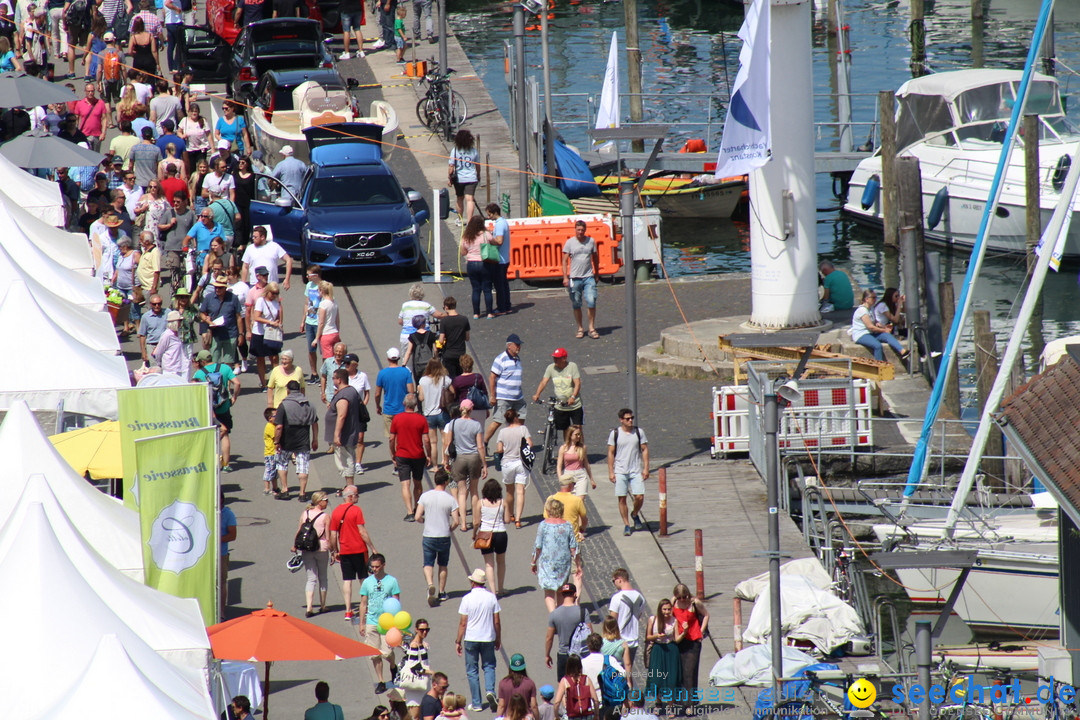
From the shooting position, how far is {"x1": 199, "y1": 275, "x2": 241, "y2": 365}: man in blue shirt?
850 inches

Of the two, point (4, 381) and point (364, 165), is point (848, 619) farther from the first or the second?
point (364, 165)

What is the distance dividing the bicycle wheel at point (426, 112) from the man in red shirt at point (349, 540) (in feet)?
66.8

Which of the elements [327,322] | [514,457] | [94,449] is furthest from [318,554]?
[327,322]

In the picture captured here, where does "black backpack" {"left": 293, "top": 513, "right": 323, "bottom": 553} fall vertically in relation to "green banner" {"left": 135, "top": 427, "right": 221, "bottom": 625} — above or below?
below

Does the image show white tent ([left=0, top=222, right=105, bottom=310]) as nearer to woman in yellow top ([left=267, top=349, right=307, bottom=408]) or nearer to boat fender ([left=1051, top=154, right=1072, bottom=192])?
woman in yellow top ([left=267, top=349, right=307, bottom=408])

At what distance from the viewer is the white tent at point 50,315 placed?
17578 millimetres

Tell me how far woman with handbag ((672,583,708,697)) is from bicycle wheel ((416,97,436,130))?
22.1 meters

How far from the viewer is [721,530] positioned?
61.5 ft

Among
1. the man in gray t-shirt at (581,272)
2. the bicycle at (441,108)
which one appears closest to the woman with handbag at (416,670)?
the man in gray t-shirt at (581,272)

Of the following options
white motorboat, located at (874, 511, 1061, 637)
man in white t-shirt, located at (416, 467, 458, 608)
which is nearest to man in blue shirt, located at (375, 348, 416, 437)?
man in white t-shirt, located at (416, 467, 458, 608)

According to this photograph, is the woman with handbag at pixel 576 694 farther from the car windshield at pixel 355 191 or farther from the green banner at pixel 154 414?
the car windshield at pixel 355 191

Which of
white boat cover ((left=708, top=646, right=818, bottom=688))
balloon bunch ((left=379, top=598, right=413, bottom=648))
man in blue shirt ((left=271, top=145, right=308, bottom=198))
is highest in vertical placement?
man in blue shirt ((left=271, top=145, right=308, bottom=198))

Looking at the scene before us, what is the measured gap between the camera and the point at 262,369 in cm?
2216

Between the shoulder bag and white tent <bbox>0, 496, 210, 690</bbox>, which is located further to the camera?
the shoulder bag
